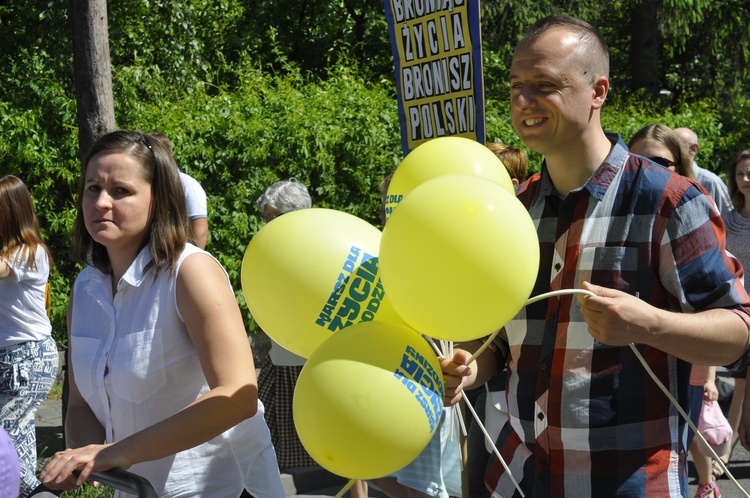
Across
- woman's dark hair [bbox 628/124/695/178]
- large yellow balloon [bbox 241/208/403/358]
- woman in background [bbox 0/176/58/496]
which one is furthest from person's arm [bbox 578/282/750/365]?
woman in background [bbox 0/176/58/496]

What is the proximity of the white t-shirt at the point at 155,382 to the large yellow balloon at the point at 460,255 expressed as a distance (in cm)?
77

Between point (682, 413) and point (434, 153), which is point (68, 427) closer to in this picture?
point (434, 153)

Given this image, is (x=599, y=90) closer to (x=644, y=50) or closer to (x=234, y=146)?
(x=234, y=146)

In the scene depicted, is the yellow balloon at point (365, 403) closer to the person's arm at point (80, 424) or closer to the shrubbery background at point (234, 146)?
the person's arm at point (80, 424)

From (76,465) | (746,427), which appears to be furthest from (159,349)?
(746,427)

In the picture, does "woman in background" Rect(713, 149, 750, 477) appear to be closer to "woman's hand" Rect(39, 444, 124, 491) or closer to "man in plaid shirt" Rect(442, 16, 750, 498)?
"man in plaid shirt" Rect(442, 16, 750, 498)

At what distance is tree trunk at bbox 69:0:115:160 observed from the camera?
580cm

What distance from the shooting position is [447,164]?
2730 mm

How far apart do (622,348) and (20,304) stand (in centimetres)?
421

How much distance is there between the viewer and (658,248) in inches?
85.4

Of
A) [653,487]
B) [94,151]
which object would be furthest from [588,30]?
[94,151]

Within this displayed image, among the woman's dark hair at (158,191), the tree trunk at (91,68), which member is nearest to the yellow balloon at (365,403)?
the woman's dark hair at (158,191)

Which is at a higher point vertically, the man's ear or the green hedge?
the man's ear

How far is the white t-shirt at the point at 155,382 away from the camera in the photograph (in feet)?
8.08
